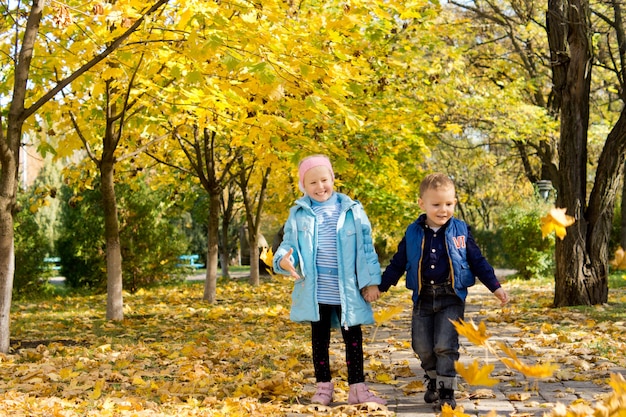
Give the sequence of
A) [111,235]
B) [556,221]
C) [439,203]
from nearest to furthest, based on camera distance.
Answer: [556,221], [439,203], [111,235]

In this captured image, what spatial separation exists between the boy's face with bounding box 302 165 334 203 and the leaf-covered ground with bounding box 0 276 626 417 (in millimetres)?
1329

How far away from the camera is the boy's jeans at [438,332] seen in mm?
4566

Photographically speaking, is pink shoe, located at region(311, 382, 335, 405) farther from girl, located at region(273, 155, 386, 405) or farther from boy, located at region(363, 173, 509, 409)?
boy, located at region(363, 173, 509, 409)

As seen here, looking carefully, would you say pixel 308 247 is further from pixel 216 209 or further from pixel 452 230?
pixel 216 209

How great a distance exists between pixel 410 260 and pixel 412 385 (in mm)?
1032

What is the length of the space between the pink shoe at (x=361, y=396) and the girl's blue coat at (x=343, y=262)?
1.42 feet

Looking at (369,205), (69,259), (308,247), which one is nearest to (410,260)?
(308,247)

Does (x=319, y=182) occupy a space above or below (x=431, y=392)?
above

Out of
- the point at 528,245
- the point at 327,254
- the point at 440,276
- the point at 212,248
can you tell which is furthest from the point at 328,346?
the point at 528,245

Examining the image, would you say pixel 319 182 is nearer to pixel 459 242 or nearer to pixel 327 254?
pixel 327 254

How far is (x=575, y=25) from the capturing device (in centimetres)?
990

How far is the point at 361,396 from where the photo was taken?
4.69 m

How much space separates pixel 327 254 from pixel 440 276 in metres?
0.72

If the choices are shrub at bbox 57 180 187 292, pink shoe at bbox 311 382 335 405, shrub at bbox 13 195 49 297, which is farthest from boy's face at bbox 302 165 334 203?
shrub at bbox 13 195 49 297
